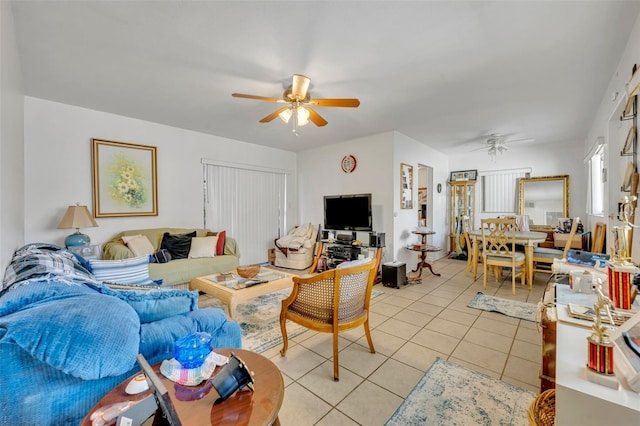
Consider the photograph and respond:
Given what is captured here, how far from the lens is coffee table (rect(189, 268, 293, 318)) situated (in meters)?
2.54

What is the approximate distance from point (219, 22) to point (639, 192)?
10.3ft

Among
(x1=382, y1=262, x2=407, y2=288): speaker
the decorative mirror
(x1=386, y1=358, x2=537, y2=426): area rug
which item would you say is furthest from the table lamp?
the decorative mirror

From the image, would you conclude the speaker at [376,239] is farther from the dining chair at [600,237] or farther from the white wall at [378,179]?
the dining chair at [600,237]

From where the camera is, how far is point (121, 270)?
259 cm

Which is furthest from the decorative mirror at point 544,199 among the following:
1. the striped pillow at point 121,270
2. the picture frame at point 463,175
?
the striped pillow at point 121,270

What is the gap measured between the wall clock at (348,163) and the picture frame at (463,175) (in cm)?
304

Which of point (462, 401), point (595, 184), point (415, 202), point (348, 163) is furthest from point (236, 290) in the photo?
point (595, 184)

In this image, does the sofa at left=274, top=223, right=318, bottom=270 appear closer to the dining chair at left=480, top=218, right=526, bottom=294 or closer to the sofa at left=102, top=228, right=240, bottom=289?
the sofa at left=102, top=228, right=240, bottom=289

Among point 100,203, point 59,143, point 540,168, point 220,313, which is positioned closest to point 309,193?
point 100,203

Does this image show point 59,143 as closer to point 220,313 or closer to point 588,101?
point 220,313

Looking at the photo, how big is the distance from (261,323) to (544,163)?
6.39m

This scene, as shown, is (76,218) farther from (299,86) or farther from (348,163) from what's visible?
(348,163)

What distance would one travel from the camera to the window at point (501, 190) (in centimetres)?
586

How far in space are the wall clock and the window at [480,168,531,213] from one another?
132 inches
